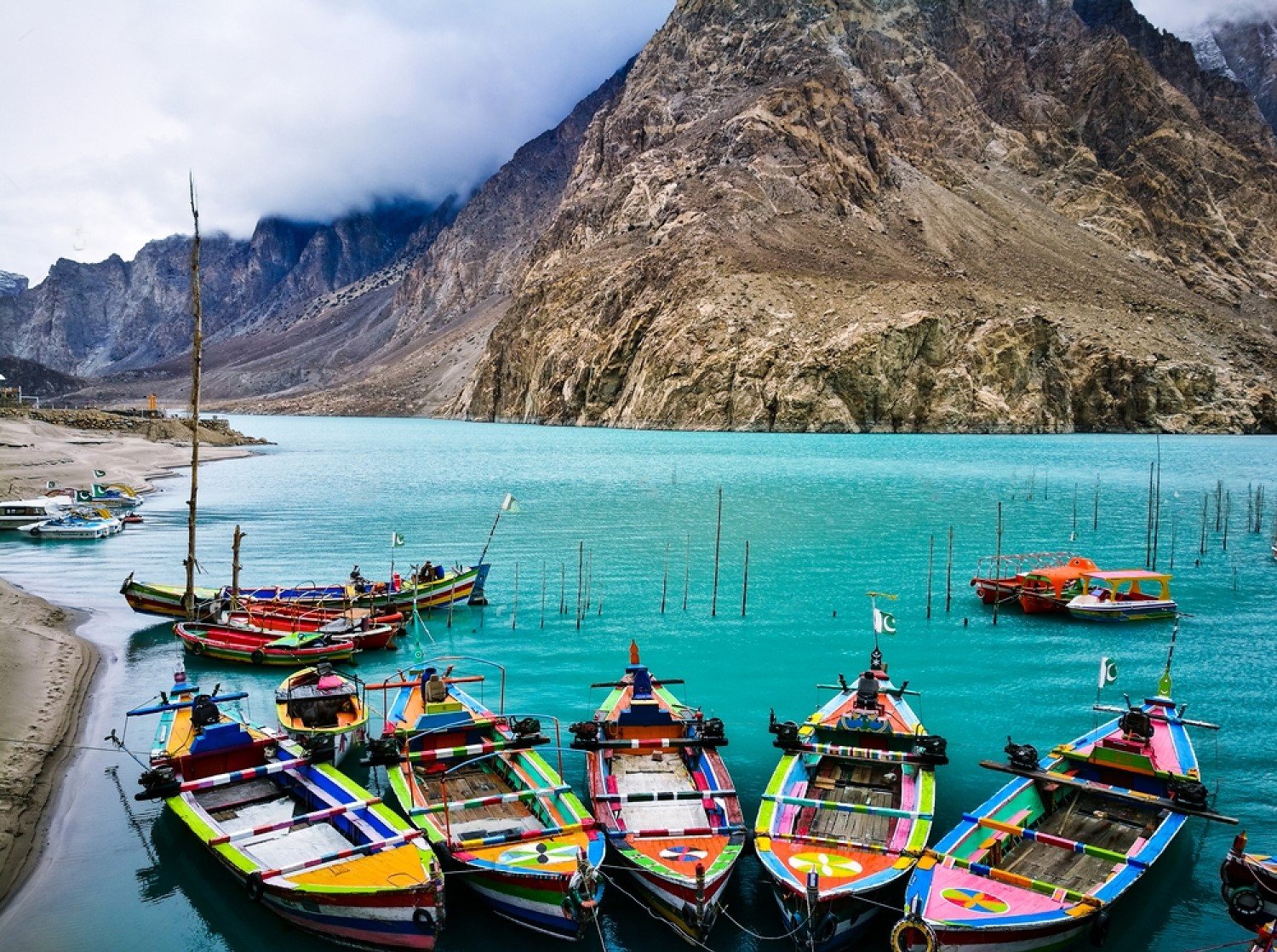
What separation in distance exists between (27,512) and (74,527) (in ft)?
17.8

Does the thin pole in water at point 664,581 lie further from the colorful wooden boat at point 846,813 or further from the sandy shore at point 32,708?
the sandy shore at point 32,708

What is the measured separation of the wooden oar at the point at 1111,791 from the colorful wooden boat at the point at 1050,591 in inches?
730

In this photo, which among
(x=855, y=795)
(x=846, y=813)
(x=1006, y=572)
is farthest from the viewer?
(x=1006, y=572)

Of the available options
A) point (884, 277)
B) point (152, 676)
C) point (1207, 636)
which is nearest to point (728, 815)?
point (152, 676)

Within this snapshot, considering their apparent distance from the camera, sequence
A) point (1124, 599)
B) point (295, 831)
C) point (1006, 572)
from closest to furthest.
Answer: point (295, 831)
point (1124, 599)
point (1006, 572)

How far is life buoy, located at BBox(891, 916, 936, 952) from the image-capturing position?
11.4m

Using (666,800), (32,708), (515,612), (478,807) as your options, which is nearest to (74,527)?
(515,612)

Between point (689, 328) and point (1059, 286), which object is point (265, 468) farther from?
point (1059, 286)

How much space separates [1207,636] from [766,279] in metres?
124

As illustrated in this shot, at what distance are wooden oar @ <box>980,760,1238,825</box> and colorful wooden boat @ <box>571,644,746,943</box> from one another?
4.34 metres

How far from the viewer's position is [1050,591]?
110 feet

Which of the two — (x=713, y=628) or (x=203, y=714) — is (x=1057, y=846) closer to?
(x=203, y=714)

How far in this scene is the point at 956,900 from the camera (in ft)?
39.3

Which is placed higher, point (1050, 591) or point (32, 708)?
point (1050, 591)
